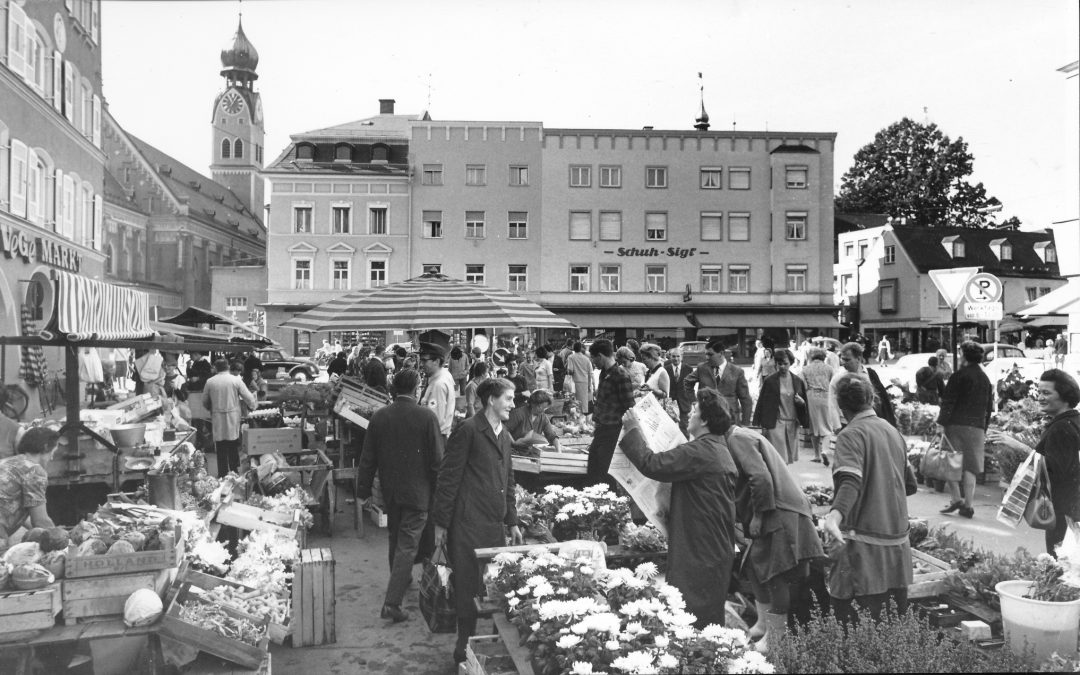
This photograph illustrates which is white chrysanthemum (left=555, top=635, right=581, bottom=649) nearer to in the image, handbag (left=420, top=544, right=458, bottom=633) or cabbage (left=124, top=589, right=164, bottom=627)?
handbag (left=420, top=544, right=458, bottom=633)

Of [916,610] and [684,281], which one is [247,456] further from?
[684,281]

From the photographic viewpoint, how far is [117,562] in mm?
4312

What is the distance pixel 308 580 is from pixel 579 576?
2.28 metres

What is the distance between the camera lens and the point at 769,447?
191 inches

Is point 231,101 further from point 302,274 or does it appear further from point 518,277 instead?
point 518,277

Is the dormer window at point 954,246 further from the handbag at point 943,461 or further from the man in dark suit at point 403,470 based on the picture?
the man in dark suit at point 403,470

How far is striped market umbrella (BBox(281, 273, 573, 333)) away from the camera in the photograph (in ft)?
26.2

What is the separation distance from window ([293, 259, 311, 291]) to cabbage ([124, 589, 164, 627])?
3880 centimetres

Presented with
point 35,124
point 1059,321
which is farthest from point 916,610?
point 1059,321

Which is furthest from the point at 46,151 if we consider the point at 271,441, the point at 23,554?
the point at 23,554

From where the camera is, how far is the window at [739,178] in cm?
4372

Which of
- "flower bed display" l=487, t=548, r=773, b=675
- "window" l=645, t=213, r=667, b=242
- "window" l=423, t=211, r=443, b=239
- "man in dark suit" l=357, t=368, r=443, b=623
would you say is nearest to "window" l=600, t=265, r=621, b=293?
"window" l=645, t=213, r=667, b=242

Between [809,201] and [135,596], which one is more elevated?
[809,201]

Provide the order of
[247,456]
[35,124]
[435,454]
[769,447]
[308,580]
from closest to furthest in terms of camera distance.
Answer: [769,447] < [308,580] < [435,454] < [247,456] < [35,124]
